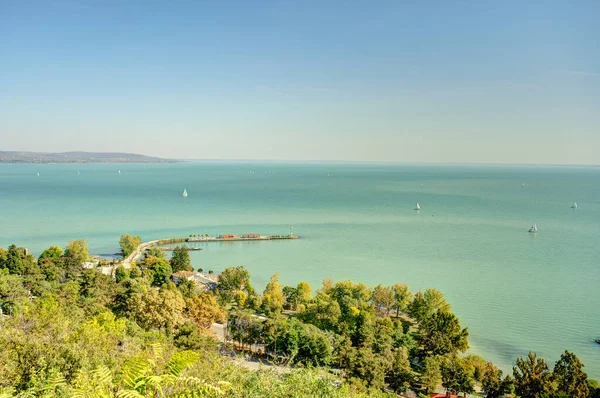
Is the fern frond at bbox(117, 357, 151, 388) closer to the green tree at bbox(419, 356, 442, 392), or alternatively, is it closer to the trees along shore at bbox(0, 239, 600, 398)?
the trees along shore at bbox(0, 239, 600, 398)

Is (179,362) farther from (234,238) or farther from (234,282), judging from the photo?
(234,238)

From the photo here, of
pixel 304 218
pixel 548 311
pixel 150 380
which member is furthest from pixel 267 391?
pixel 304 218

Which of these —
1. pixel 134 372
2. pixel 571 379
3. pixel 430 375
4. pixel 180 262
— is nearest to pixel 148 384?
pixel 134 372

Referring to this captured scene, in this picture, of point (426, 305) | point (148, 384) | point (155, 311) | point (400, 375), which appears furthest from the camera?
point (426, 305)

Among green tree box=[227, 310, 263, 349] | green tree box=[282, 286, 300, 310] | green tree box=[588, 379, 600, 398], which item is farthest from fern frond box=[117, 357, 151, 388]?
green tree box=[282, 286, 300, 310]

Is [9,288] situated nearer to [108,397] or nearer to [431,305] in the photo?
[108,397]

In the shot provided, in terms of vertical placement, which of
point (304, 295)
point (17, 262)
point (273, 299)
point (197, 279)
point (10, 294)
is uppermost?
point (10, 294)

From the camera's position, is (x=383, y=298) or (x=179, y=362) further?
(x=383, y=298)
